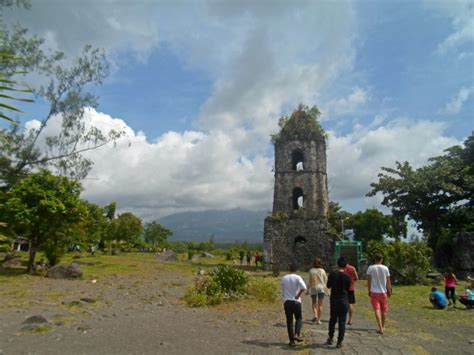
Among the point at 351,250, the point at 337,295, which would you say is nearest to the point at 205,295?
the point at 337,295

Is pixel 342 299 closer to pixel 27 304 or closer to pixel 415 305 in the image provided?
pixel 415 305

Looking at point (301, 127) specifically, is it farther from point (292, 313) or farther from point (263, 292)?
point (292, 313)

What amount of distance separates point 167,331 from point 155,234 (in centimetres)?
5104

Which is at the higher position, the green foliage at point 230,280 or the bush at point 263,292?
the green foliage at point 230,280

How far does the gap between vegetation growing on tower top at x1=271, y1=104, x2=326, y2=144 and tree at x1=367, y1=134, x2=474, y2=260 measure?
5.09 metres

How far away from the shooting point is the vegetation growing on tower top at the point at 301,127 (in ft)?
84.6

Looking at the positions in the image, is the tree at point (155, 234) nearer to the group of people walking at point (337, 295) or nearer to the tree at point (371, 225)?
the tree at point (371, 225)

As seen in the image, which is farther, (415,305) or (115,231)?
(115,231)

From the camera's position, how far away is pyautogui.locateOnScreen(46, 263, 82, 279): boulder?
16125 mm

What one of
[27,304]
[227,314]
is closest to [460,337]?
[227,314]

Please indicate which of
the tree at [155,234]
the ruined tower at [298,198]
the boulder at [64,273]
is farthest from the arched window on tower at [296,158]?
the tree at [155,234]

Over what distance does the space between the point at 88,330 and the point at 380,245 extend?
14540mm

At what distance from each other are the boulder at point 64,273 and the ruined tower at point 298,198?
452 inches

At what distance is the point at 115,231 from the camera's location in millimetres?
42969
